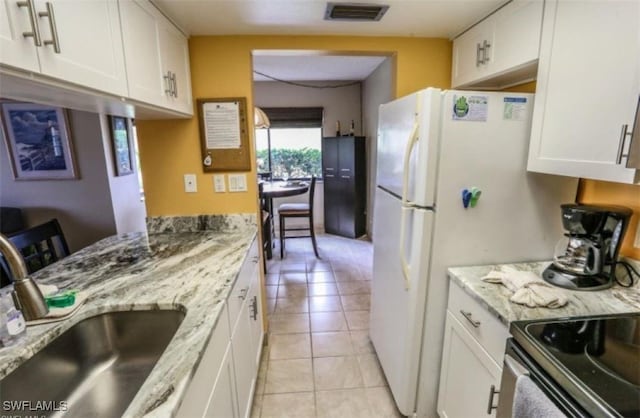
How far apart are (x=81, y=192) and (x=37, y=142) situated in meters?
0.61

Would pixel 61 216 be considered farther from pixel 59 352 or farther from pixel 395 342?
pixel 395 342

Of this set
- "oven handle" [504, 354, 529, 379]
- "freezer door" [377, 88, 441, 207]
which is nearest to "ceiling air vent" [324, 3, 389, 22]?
"freezer door" [377, 88, 441, 207]

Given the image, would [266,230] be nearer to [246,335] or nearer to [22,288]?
[246,335]

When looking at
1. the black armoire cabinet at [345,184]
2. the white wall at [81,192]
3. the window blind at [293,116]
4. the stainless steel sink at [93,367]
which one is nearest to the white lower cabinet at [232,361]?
the stainless steel sink at [93,367]

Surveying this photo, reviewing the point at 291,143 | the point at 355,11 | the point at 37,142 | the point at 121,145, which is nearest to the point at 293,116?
the point at 291,143

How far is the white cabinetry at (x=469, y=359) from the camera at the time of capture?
1.16m

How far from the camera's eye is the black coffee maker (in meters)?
1.22

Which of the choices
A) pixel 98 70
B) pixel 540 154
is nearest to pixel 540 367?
pixel 540 154

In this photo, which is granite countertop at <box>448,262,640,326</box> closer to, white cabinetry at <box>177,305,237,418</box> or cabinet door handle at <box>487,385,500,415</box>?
cabinet door handle at <box>487,385,500,415</box>

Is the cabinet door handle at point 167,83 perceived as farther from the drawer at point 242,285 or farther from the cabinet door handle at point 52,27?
the drawer at point 242,285

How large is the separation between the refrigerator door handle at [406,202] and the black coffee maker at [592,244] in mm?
577

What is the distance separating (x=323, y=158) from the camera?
4.98m

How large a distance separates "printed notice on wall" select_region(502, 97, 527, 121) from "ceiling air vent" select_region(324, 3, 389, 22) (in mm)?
737

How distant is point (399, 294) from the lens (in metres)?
1.64
